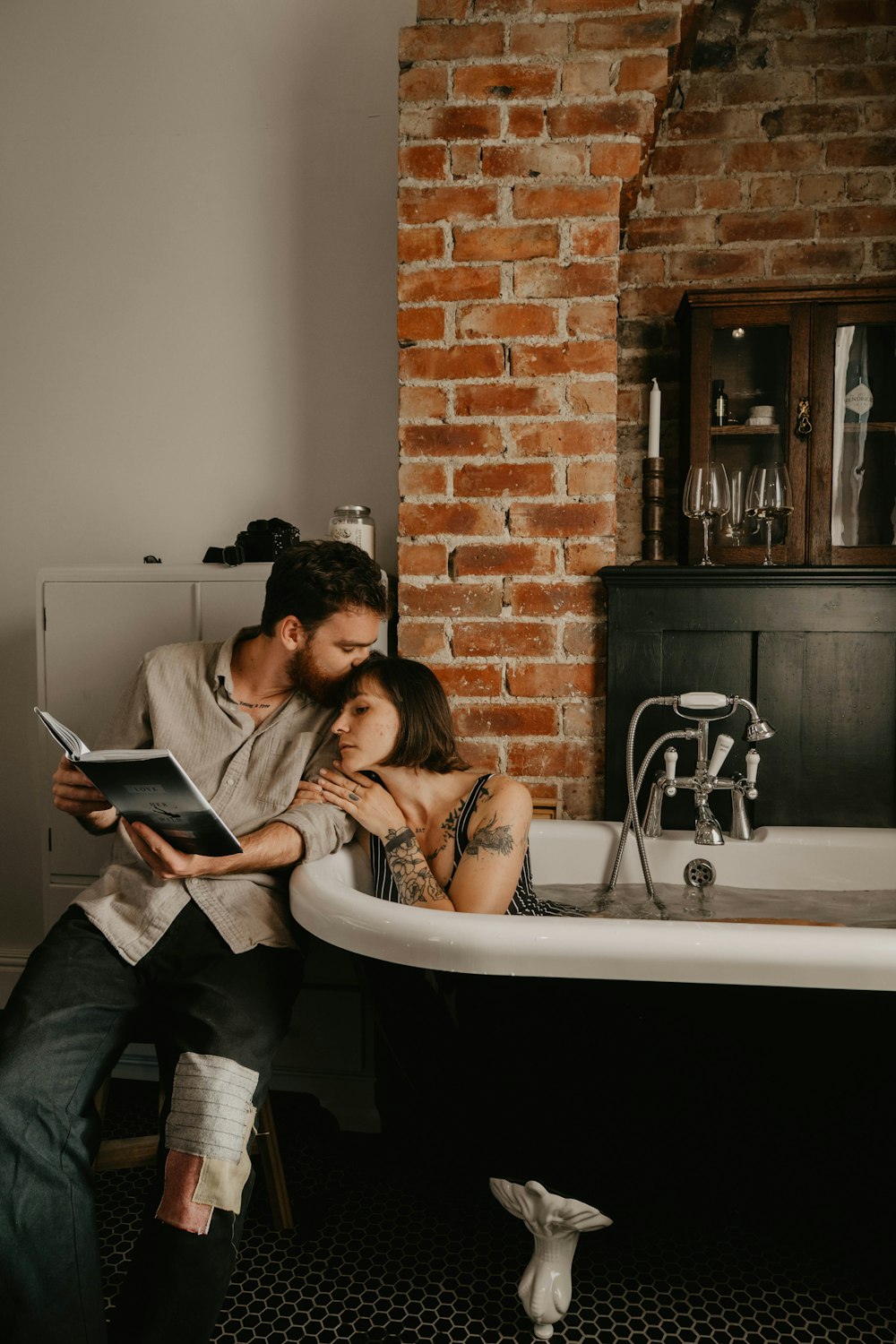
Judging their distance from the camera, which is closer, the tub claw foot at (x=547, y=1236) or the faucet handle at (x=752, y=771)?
the tub claw foot at (x=547, y=1236)

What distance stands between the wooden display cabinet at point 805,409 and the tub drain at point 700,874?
0.76 meters

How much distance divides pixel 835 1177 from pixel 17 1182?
43.8 inches

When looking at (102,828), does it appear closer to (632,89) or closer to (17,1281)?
(17,1281)

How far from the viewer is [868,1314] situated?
1.38 meters

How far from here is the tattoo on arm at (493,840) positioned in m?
1.43

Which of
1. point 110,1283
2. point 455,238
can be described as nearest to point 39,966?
→ point 110,1283

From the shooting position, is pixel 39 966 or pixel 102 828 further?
pixel 102 828

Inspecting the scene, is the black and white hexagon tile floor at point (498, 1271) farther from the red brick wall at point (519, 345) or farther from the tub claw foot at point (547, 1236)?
the red brick wall at point (519, 345)

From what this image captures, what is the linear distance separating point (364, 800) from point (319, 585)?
1.38ft

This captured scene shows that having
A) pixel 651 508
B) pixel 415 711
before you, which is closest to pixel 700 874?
pixel 415 711

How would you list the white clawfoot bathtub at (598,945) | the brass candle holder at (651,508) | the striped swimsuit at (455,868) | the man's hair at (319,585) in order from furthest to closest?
1. the brass candle holder at (651,508)
2. the man's hair at (319,585)
3. the striped swimsuit at (455,868)
4. the white clawfoot bathtub at (598,945)

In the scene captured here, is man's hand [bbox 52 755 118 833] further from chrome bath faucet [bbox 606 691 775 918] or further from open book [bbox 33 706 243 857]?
chrome bath faucet [bbox 606 691 775 918]

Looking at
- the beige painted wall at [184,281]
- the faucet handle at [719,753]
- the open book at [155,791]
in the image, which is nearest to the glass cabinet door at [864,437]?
the faucet handle at [719,753]

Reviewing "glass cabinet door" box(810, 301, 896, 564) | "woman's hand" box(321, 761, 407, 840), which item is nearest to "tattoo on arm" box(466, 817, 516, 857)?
"woman's hand" box(321, 761, 407, 840)
